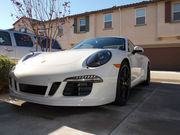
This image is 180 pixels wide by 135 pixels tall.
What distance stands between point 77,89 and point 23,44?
13.1 feet

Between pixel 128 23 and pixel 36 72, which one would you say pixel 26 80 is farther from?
pixel 128 23

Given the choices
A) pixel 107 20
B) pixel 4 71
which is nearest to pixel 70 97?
pixel 4 71

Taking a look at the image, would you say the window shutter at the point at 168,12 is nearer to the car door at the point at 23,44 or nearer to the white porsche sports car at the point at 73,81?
the car door at the point at 23,44

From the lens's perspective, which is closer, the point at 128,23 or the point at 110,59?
the point at 110,59

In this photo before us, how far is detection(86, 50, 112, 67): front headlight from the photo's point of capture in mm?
2021

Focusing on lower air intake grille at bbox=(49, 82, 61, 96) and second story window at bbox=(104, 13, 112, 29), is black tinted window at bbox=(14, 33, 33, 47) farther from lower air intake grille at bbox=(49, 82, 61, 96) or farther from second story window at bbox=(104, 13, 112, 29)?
second story window at bbox=(104, 13, 112, 29)

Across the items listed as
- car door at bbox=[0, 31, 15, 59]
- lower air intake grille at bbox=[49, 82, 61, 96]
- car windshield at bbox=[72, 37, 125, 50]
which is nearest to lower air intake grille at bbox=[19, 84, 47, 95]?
lower air intake grille at bbox=[49, 82, 61, 96]

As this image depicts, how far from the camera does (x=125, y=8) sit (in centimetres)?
1138

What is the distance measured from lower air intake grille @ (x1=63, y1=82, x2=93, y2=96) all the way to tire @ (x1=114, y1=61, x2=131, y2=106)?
0.56m

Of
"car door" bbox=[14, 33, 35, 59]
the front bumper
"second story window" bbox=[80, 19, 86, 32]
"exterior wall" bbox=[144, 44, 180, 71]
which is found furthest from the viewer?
"second story window" bbox=[80, 19, 86, 32]

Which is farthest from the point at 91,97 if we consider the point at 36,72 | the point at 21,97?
the point at 21,97

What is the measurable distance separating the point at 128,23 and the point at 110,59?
10.1m

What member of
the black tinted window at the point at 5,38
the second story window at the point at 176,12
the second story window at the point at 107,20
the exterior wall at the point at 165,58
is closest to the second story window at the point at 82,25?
the second story window at the point at 107,20

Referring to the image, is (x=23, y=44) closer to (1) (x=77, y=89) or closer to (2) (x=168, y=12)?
(1) (x=77, y=89)
